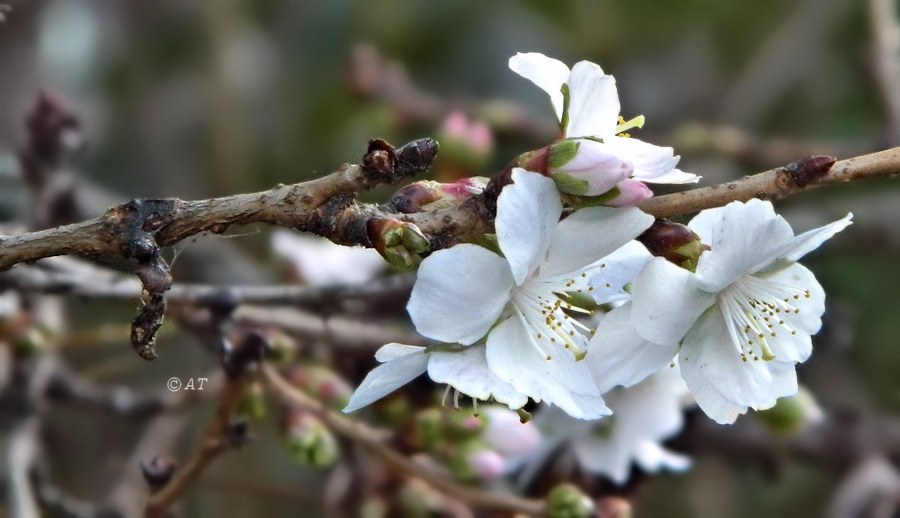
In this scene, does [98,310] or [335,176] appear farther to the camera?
[98,310]

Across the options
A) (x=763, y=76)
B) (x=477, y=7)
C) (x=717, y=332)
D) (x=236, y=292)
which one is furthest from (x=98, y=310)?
(x=763, y=76)

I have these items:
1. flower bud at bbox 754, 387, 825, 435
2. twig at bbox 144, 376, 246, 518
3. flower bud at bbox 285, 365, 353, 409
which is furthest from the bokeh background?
twig at bbox 144, 376, 246, 518

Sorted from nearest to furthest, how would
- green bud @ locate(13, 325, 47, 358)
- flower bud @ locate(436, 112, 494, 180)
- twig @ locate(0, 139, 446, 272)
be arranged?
twig @ locate(0, 139, 446, 272) < green bud @ locate(13, 325, 47, 358) < flower bud @ locate(436, 112, 494, 180)

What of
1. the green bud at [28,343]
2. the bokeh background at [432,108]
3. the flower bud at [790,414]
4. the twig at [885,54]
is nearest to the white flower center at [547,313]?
the flower bud at [790,414]

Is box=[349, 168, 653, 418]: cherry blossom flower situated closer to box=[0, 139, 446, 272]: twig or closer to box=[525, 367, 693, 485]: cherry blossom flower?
box=[0, 139, 446, 272]: twig

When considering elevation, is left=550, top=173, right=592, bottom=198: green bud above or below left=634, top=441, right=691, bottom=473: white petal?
above

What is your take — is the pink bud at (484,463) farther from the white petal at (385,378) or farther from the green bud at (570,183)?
the green bud at (570,183)

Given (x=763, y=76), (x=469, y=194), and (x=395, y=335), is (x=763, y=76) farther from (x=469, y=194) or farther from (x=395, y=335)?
(x=469, y=194)
